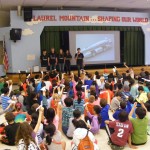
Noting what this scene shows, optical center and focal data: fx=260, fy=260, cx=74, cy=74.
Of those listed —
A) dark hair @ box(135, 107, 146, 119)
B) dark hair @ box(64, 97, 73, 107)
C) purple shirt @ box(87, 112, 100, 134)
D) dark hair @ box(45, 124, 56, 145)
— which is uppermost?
dark hair @ box(64, 97, 73, 107)

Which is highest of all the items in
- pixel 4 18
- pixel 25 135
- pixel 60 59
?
pixel 4 18

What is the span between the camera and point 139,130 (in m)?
3.93

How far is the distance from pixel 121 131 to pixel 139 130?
333 mm

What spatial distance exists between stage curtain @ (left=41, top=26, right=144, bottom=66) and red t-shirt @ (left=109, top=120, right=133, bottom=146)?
8.33 metres

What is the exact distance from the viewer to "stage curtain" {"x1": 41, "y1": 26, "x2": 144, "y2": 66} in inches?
460

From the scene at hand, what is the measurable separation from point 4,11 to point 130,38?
6244 mm

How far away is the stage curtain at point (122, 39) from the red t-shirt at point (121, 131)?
8.33 meters

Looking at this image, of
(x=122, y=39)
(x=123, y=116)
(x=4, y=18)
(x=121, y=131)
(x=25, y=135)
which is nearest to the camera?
(x=25, y=135)

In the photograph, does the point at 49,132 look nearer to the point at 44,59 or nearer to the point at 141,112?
the point at 141,112

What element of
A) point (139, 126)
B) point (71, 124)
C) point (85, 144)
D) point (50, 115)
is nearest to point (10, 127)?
point (50, 115)

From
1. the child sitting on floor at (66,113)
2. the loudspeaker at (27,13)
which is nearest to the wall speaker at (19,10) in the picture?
the loudspeaker at (27,13)

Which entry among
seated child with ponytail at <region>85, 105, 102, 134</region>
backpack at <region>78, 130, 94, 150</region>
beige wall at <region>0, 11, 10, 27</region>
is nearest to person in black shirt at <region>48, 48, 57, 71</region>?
beige wall at <region>0, 11, 10, 27</region>

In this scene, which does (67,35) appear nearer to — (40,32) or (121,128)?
(40,32)

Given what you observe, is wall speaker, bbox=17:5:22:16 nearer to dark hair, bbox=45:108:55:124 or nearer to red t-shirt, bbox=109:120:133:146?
dark hair, bbox=45:108:55:124
